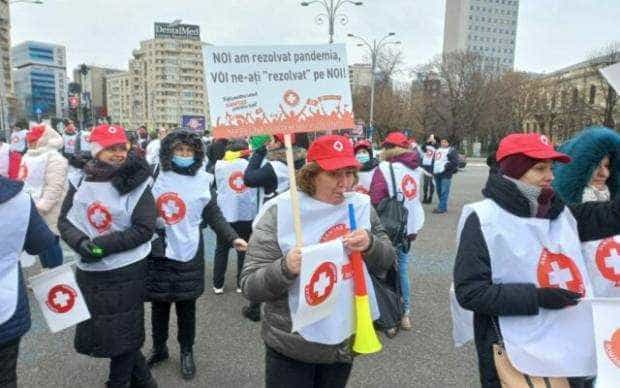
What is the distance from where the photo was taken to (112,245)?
293 centimetres

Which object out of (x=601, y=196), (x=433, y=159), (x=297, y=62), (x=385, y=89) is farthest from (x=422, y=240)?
(x=385, y=89)

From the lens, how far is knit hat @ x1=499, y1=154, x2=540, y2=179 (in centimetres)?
206

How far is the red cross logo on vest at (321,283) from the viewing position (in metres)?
2.08

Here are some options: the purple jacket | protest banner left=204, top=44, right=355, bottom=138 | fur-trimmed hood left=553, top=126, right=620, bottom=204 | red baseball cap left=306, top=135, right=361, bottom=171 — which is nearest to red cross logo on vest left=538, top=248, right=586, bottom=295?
fur-trimmed hood left=553, top=126, right=620, bottom=204

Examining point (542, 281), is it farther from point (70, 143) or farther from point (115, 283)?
point (70, 143)

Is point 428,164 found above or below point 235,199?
below

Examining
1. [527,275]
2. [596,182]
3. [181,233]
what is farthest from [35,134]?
[596,182]

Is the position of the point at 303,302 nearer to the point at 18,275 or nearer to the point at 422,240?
the point at 18,275

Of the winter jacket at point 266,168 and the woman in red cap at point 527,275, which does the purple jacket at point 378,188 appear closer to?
the winter jacket at point 266,168

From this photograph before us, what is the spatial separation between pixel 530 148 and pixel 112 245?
237cm

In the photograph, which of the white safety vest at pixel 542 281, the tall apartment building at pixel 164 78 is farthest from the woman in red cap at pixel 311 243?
the tall apartment building at pixel 164 78

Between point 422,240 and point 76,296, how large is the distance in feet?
22.1

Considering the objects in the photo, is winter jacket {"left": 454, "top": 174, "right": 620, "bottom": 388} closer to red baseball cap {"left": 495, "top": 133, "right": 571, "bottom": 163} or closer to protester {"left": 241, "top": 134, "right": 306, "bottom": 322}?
red baseball cap {"left": 495, "top": 133, "right": 571, "bottom": 163}

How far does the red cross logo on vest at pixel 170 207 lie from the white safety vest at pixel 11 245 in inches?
48.9
